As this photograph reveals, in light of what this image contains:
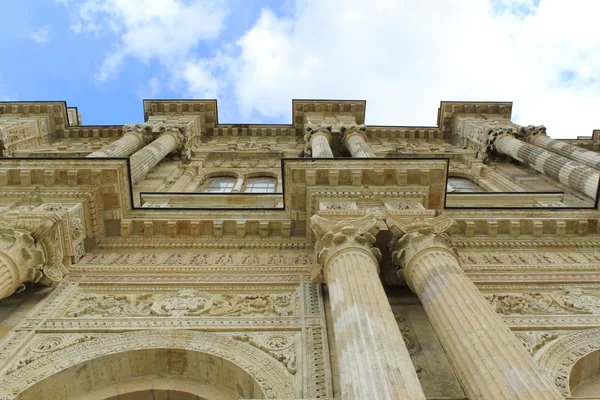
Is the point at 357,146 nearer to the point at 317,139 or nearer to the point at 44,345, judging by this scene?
the point at 317,139

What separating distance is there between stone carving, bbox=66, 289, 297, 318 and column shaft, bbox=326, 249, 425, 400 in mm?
1525

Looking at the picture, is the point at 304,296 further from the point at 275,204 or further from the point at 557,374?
the point at 275,204

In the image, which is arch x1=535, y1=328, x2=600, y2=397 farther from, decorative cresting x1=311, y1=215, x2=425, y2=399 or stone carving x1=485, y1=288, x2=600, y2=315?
decorative cresting x1=311, y1=215, x2=425, y2=399

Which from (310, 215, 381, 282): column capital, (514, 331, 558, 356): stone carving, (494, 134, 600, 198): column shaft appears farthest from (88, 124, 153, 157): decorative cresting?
(494, 134, 600, 198): column shaft

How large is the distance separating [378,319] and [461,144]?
1956cm

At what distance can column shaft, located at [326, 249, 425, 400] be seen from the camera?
5.32 meters

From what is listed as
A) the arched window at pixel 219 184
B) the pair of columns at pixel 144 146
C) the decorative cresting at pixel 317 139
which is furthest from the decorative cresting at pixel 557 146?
the pair of columns at pixel 144 146

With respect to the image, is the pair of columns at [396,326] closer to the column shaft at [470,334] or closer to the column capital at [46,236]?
the column shaft at [470,334]

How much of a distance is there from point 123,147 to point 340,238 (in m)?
11.7

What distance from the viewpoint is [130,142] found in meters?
18.5

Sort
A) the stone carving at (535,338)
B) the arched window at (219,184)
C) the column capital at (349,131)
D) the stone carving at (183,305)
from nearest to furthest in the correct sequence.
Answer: the stone carving at (535,338)
the stone carving at (183,305)
the arched window at (219,184)
the column capital at (349,131)

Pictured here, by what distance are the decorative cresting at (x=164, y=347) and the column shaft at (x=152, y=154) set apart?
26.2 feet

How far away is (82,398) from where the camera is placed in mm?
7395

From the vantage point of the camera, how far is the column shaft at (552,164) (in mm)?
15453
